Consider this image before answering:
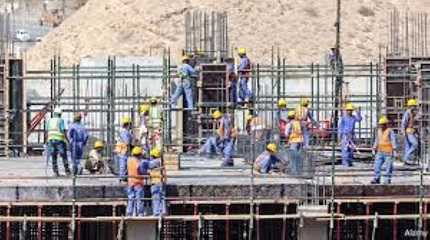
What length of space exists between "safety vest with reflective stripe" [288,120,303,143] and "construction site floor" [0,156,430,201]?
81 cm

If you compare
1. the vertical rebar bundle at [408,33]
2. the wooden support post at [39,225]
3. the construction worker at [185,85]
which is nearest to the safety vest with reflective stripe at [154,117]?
the construction worker at [185,85]

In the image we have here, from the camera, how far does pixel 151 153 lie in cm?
2330

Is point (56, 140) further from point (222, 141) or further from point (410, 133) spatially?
point (410, 133)

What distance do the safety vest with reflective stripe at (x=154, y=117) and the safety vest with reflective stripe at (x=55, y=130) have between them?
2.38 metres

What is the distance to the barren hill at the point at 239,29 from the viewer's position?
175 feet

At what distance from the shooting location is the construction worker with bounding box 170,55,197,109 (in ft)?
96.3

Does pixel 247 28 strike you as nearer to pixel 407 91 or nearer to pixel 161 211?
pixel 407 91

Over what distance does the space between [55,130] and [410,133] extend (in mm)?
6941

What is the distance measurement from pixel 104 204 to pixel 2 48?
19.4 metres

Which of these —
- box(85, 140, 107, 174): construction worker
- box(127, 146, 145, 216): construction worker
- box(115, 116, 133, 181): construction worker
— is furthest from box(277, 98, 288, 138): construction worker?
box(127, 146, 145, 216): construction worker

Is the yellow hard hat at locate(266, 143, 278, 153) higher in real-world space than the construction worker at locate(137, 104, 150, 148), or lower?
lower

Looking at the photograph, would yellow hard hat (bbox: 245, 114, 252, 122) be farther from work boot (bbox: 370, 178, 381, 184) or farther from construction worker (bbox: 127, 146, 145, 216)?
construction worker (bbox: 127, 146, 145, 216)

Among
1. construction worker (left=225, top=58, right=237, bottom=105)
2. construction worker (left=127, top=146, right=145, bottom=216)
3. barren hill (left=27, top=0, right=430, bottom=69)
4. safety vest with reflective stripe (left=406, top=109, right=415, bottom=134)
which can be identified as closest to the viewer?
construction worker (left=127, top=146, right=145, bottom=216)

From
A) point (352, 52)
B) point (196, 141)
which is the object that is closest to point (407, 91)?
point (196, 141)
